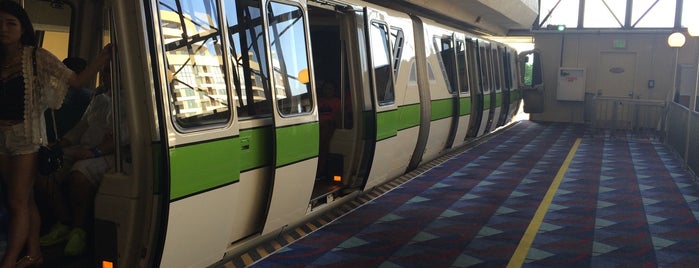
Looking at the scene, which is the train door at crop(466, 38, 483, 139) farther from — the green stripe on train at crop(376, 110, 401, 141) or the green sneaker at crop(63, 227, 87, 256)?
the green sneaker at crop(63, 227, 87, 256)

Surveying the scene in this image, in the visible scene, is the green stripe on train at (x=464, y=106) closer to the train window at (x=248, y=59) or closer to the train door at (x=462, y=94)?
the train door at (x=462, y=94)

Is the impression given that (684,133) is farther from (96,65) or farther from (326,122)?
(96,65)

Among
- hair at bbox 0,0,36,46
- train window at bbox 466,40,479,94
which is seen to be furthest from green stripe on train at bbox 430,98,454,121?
hair at bbox 0,0,36,46

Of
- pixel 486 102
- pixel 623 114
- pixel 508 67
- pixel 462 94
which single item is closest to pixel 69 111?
pixel 462 94

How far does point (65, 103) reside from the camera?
5152 millimetres

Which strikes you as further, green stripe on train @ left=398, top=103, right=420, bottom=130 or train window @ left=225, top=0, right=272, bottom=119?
green stripe on train @ left=398, top=103, right=420, bottom=130

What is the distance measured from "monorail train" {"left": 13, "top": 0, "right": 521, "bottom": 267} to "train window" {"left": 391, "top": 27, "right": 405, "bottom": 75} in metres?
0.03

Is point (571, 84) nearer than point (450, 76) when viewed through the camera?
No

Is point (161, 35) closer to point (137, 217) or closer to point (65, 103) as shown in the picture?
point (137, 217)

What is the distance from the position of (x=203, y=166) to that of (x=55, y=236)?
1292 mm

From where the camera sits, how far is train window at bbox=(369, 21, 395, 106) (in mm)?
6734

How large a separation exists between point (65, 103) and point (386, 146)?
3580mm

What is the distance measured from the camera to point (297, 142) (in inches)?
194

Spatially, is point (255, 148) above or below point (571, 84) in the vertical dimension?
above
